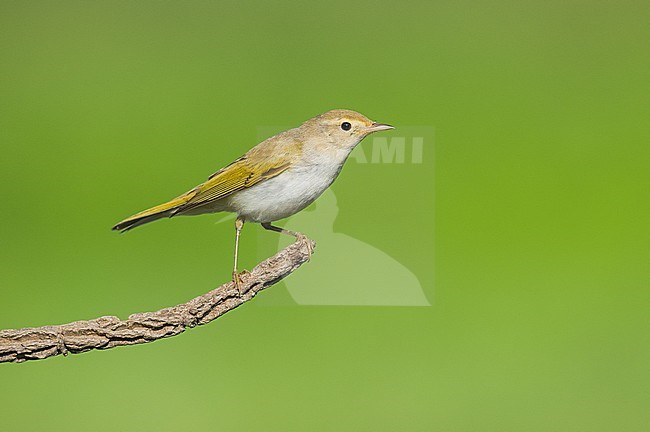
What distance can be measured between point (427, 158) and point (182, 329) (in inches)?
24.7

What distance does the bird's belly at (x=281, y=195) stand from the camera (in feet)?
4.09

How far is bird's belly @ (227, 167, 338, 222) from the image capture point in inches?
49.0

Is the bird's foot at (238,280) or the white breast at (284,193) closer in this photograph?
the bird's foot at (238,280)

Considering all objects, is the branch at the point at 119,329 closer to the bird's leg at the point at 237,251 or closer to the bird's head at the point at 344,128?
the bird's leg at the point at 237,251

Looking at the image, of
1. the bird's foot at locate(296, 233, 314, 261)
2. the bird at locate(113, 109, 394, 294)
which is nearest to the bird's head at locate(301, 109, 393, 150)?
the bird at locate(113, 109, 394, 294)

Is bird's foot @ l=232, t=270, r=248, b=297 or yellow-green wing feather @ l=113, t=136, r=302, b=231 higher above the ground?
yellow-green wing feather @ l=113, t=136, r=302, b=231

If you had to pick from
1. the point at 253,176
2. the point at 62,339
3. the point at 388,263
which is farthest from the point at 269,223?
the point at 388,263

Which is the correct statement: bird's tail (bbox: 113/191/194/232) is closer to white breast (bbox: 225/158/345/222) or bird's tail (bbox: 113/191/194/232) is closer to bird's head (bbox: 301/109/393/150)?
white breast (bbox: 225/158/345/222)

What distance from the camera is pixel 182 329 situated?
3.64ft

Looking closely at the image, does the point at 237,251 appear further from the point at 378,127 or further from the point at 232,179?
the point at 378,127

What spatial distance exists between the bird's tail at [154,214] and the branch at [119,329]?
0.49 feet

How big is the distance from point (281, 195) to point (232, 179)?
0.09 m

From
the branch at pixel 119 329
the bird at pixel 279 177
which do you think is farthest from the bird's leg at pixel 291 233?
the branch at pixel 119 329

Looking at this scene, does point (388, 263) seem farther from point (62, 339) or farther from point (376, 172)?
point (62, 339)
